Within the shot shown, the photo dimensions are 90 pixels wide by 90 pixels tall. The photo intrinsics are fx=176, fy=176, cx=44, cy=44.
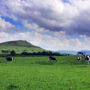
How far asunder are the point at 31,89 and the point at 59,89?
266 centimetres

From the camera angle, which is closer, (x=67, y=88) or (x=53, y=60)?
(x=67, y=88)

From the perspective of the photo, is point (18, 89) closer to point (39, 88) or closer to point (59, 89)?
point (39, 88)

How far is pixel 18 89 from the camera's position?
16844mm

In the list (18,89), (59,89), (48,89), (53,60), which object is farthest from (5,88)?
(53,60)

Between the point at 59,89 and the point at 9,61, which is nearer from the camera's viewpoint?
the point at 59,89

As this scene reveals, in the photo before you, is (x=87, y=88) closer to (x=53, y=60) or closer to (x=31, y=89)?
(x=31, y=89)

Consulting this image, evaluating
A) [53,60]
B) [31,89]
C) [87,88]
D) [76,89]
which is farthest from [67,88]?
[53,60]

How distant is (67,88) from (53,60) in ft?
158

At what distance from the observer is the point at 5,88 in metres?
17.2

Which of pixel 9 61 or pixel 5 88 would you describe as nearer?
pixel 5 88

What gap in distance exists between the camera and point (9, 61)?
215ft

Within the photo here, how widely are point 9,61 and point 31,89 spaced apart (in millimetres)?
50409

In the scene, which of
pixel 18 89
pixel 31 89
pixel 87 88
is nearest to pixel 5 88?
pixel 18 89

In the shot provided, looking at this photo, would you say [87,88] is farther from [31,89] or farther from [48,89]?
[31,89]
